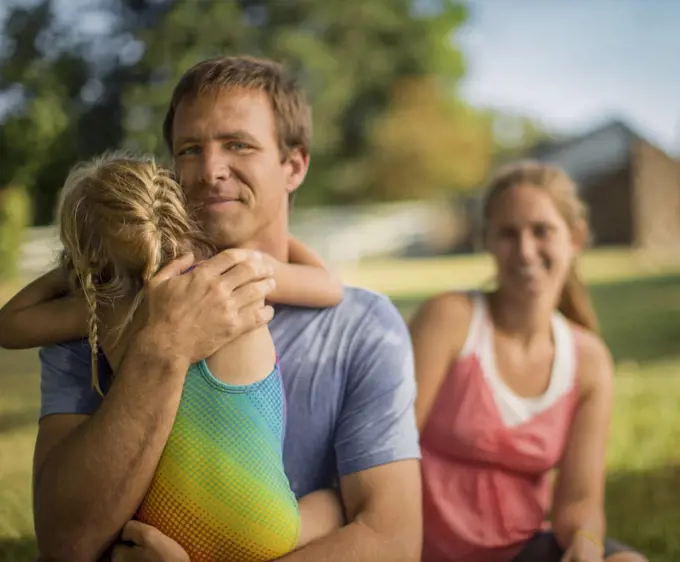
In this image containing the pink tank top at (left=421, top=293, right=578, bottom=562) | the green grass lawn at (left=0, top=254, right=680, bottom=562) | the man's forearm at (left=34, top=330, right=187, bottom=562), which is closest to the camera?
the man's forearm at (left=34, top=330, right=187, bottom=562)

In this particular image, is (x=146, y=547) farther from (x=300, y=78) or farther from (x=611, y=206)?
(x=611, y=206)

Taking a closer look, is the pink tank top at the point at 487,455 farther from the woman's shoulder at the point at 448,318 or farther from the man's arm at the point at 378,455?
the man's arm at the point at 378,455

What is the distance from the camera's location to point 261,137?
4.19 feet

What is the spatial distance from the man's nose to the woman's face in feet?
2.43

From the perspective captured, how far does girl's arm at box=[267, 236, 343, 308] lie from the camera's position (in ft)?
4.18

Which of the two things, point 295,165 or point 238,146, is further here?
point 295,165

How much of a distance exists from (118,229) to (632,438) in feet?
9.39

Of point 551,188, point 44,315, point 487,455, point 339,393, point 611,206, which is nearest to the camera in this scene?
point 44,315

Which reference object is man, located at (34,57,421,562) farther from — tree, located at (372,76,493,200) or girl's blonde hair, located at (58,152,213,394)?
tree, located at (372,76,493,200)

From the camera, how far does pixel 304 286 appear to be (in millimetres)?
1298

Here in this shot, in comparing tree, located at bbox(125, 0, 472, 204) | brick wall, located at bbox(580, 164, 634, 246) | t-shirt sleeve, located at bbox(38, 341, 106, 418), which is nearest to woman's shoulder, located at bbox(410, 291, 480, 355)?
t-shirt sleeve, located at bbox(38, 341, 106, 418)

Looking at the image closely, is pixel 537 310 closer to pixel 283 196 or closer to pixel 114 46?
pixel 283 196

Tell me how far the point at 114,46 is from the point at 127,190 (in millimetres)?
3657

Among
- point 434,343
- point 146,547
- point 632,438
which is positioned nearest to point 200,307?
point 146,547
